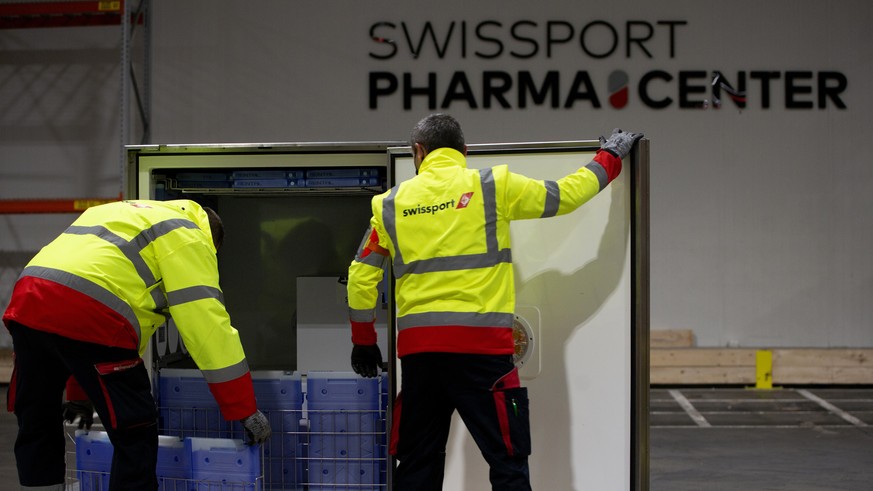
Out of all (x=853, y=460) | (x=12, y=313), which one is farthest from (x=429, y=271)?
(x=853, y=460)

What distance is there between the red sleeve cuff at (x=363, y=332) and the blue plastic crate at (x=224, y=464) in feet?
1.97

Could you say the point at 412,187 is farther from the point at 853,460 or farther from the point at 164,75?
the point at 164,75

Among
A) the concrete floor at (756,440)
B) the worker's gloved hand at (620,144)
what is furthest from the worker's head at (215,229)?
the concrete floor at (756,440)

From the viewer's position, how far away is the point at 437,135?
3211 mm

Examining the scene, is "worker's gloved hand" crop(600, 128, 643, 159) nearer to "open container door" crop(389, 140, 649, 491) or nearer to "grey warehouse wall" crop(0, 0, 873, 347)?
"open container door" crop(389, 140, 649, 491)

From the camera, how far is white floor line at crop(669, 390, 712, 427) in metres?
7.22

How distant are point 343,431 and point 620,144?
5.84 feet

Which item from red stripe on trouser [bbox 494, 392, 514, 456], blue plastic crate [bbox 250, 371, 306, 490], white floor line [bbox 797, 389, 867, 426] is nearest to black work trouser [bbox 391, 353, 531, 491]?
red stripe on trouser [bbox 494, 392, 514, 456]

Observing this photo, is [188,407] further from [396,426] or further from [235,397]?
[396,426]

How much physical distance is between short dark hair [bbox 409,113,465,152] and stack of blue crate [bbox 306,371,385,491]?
119 cm

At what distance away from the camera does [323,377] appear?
3.78 m

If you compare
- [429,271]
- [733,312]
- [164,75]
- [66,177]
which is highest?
[164,75]

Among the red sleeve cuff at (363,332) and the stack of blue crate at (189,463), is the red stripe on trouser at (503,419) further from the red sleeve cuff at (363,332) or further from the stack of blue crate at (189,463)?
the stack of blue crate at (189,463)

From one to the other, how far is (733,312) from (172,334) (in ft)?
20.8
